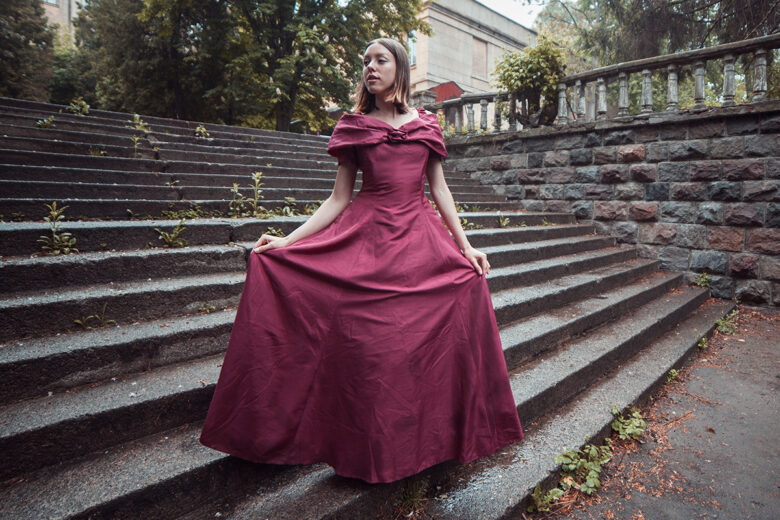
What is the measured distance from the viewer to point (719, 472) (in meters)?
2.35

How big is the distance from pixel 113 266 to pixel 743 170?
697 centimetres

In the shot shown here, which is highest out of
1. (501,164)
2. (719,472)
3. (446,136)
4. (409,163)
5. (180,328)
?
(446,136)

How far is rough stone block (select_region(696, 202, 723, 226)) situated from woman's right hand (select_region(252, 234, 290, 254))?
6.14 metres

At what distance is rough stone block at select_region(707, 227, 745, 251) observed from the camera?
5337mm

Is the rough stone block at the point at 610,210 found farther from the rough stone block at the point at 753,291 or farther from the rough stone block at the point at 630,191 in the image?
the rough stone block at the point at 753,291

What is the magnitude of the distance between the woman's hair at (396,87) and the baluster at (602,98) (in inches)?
230

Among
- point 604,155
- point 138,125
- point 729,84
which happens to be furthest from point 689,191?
point 138,125

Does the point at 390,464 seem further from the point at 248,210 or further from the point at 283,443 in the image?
the point at 248,210

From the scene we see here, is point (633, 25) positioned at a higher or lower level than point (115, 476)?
higher

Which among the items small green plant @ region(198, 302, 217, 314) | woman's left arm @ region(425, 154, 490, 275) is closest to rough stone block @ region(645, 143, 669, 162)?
woman's left arm @ region(425, 154, 490, 275)

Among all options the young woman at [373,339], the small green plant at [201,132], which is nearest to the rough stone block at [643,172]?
the young woman at [373,339]

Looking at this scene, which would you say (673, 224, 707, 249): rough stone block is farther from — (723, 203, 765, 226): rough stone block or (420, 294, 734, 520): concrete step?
(420, 294, 734, 520): concrete step

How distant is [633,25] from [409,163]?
915 centimetres

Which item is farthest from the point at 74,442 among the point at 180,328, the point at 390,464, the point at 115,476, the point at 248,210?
the point at 248,210
